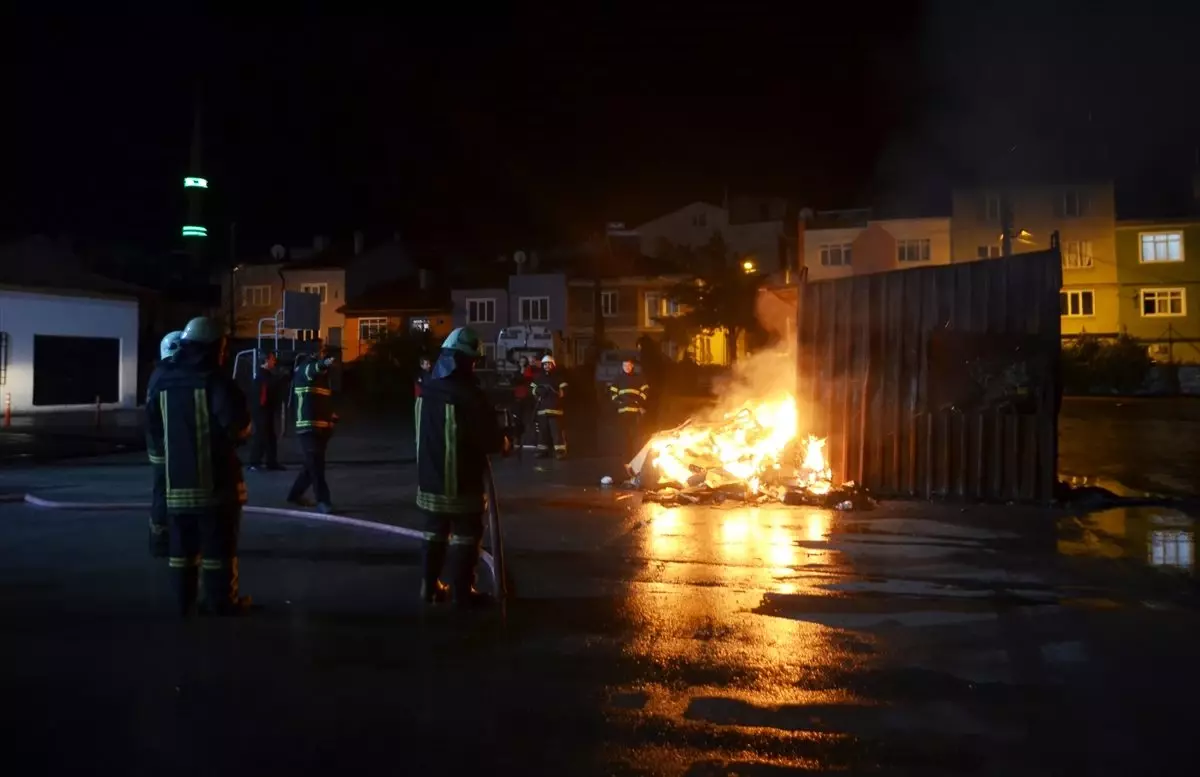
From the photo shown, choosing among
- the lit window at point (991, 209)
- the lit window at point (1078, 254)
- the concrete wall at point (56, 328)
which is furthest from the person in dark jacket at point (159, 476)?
the lit window at point (1078, 254)

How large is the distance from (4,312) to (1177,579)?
30972mm

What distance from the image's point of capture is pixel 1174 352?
4297 cm

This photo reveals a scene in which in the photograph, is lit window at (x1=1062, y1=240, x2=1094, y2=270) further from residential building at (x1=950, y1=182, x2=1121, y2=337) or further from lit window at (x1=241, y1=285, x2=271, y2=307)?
lit window at (x1=241, y1=285, x2=271, y2=307)

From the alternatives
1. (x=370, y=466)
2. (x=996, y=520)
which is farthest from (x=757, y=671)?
(x=370, y=466)

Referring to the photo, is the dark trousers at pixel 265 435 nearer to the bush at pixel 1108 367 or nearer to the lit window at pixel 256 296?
the bush at pixel 1108 367

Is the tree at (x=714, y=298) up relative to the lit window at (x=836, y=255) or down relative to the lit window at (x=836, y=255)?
down

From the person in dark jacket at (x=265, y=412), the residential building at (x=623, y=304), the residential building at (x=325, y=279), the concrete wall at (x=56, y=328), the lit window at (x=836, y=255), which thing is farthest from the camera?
the residential building at (x=325, y=279)

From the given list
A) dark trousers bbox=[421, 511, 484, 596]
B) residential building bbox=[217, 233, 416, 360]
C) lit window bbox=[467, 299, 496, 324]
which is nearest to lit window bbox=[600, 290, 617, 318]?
lit window bbox=[467, 299, 496, 324]

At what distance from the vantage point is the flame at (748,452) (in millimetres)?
12258

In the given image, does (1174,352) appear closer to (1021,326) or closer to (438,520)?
(1021,326)

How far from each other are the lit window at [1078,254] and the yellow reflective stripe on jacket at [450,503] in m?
43.1

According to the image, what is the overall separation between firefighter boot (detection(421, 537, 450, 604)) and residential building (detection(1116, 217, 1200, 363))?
1722 inches

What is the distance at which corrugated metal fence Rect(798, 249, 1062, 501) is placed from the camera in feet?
37.3

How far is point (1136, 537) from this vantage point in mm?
9758
